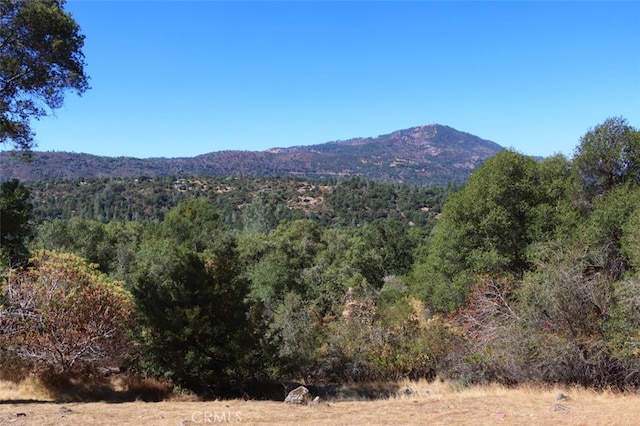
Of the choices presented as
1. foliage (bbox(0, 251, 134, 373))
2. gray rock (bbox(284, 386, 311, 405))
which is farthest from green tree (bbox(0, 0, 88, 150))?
gray rock (bbox(284, 386, 311, 405))

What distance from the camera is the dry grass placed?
31.1 feet

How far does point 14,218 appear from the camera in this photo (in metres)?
25.1

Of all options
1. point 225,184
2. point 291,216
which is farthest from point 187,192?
point 291,216

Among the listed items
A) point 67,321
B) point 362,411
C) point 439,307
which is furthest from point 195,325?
point 439,307

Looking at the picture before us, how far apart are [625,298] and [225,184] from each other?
4858 inches

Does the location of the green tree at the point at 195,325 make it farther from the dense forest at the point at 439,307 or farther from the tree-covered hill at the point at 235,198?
the tree-covered hill at the point at 235,198

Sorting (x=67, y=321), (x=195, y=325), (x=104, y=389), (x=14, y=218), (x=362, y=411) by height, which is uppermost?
(x=14, y=218)

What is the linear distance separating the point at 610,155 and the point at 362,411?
1473cm

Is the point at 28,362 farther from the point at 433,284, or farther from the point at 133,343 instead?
the point at 433,284

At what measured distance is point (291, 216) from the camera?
89.8m

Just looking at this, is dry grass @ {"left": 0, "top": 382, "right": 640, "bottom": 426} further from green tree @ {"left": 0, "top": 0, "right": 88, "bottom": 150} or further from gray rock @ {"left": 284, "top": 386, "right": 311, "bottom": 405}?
green tree @ {"left": 0, "top": 0, "right": 88, "bottom": 150}

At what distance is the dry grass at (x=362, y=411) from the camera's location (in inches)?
373

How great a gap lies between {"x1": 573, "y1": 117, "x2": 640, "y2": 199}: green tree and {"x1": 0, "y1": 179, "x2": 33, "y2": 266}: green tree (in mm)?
27111

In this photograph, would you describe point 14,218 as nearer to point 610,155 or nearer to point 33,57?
point 33,57
